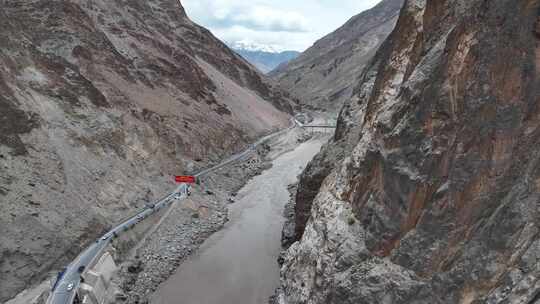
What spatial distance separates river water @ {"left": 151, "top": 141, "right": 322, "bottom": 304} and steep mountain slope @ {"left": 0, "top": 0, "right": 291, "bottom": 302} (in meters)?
7.74

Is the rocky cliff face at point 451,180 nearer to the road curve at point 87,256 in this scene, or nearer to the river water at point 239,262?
the river water at point 239,262

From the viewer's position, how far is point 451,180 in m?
14.0

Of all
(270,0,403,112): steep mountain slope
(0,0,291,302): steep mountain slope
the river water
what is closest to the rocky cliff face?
the river water

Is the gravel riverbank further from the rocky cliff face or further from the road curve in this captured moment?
the rocky cliff face

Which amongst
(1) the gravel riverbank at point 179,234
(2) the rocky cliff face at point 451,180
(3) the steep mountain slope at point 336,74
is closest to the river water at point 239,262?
(1) the gravel riverbank at point 179,234

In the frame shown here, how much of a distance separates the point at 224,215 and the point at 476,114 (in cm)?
2997

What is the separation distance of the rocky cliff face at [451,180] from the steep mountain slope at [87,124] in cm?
1882

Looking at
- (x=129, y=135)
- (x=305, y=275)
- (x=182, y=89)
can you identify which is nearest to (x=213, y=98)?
(x=182, y=89)

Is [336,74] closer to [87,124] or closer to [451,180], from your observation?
[87,124]

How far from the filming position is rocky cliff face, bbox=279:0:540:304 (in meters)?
12.4

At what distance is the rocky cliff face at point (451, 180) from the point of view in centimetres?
1238

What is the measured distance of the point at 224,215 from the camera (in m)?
39.8

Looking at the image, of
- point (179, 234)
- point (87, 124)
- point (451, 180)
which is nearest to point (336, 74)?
point (87, 124)

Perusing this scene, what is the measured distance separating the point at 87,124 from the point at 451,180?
1371 inches
